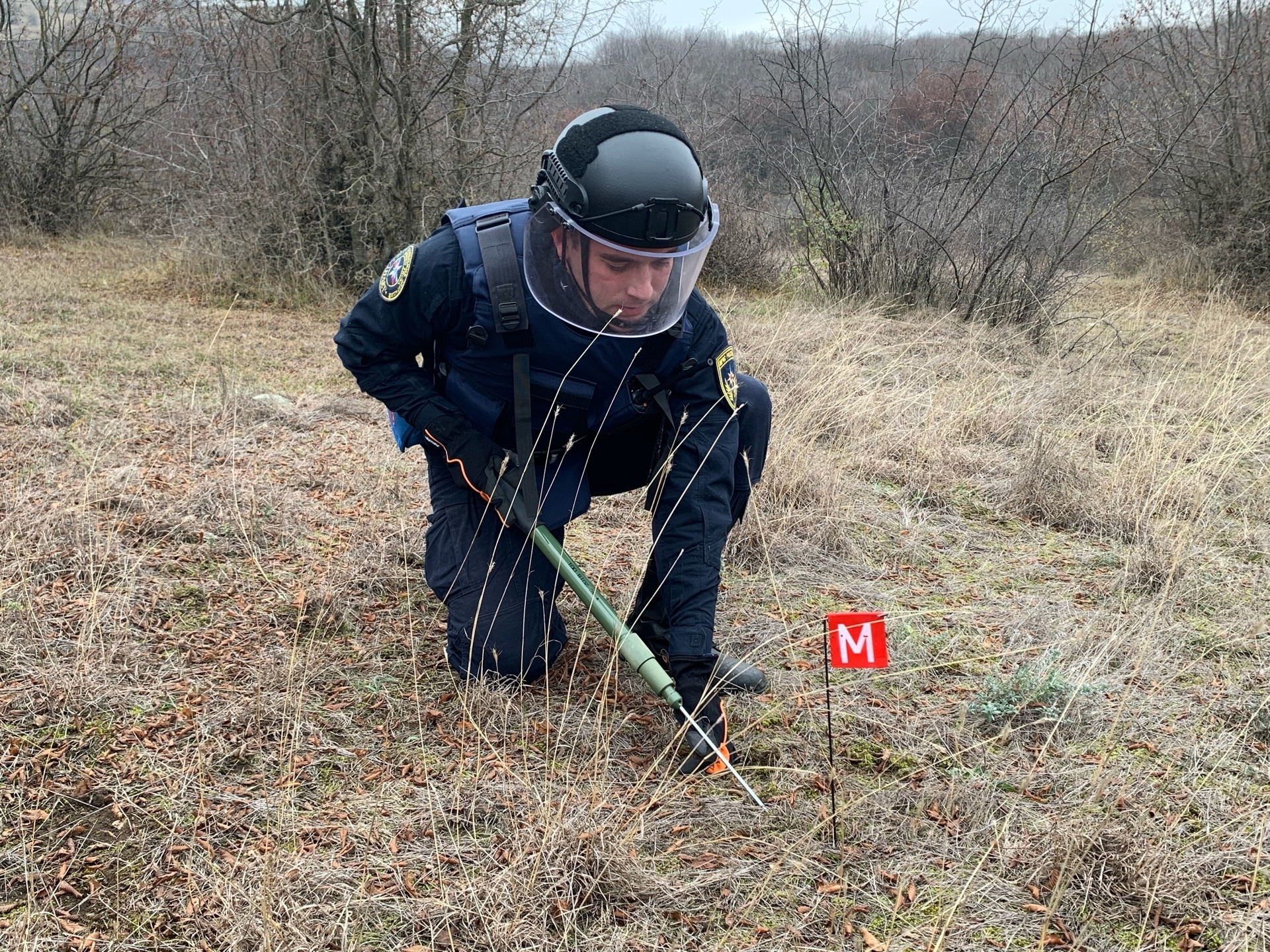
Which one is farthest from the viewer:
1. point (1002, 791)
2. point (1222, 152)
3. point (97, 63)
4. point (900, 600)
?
point (97, 63)

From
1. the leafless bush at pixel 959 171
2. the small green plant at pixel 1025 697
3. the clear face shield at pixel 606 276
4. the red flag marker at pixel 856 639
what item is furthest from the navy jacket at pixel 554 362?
the leafless bush at pixel 959 171

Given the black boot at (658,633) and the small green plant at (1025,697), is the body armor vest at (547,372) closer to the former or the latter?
the black boot at (658,633)

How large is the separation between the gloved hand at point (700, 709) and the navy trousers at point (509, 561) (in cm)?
40

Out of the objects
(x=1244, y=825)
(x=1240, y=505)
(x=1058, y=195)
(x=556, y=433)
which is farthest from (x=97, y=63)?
(x=1244, y=825)

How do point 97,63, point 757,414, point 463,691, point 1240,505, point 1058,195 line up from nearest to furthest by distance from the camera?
point 463,691 → point 757,414 → point 1240,505 → point 1058,195 → point 97,63

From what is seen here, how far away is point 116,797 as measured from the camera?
6.47ft

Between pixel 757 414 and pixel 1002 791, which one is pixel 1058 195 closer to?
pixel 757 414

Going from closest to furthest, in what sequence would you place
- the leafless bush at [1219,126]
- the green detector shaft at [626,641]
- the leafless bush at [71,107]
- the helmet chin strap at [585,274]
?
the green detector shaft at [626,641], the helmet chin strap at [585,274], the leafless bush at [1219,126], the leafless bush at [71,107]

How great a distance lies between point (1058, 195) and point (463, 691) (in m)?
6.41

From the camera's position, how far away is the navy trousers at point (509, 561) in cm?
248

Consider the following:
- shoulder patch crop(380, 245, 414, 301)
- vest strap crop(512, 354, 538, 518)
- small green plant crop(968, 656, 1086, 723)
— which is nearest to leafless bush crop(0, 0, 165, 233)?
shoulder patch crop(380, 245, 414, 301)

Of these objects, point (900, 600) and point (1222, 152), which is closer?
point (900, 600)

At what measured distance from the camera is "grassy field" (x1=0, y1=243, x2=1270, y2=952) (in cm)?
178

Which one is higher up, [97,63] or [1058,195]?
[97,63]
